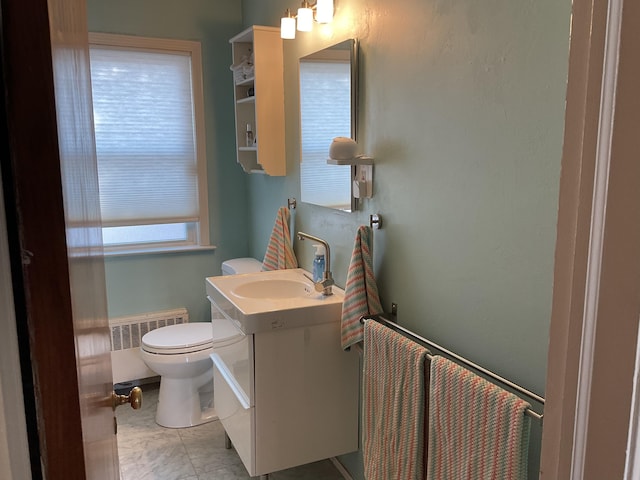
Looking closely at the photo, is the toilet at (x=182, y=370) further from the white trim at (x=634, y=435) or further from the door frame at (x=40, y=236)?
the white trim at (x=634, y=435)

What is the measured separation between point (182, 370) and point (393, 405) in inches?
57.2

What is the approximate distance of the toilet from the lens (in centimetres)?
273

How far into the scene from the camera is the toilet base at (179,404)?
112 inches

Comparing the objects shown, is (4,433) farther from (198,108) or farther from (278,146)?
(198,108)

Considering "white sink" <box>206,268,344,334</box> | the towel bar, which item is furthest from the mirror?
the towel bar

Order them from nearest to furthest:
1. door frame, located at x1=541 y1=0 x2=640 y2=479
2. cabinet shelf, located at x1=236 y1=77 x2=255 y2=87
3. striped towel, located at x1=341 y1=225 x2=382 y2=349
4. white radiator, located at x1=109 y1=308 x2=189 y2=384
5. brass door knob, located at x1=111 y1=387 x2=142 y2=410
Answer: door frame, located at x1=541 y1=0 x2=640 y2=479, brass door knob, located at x1=111 y1=387 x2=142 y2=410, striped towel, located at x1=341 y1=225 x2=382 y2=349, cabinet shelf, located at x1=236 y1=77 x2=255 y2=87, white radiator, located at x1=109 y1=308 x2=189 y2=384

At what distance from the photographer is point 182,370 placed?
276 cm

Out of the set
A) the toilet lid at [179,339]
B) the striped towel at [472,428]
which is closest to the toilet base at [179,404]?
the toilet lid at [179,339]

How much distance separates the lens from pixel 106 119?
3039 mm

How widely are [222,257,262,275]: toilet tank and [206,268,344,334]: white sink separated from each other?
0.58 metres

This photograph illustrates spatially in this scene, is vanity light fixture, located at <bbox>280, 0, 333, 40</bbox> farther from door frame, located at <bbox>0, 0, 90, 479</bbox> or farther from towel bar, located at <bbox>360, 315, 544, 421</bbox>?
door frame, located at <bbox>0, 0, 90, 479</bbox>

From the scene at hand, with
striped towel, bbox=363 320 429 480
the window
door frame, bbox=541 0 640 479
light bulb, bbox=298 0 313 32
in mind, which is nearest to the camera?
door frame, bbox=541 0 640 479

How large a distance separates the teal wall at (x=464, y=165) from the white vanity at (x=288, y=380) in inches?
9.9

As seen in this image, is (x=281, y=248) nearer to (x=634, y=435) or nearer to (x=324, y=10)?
(x=324, y=10)
